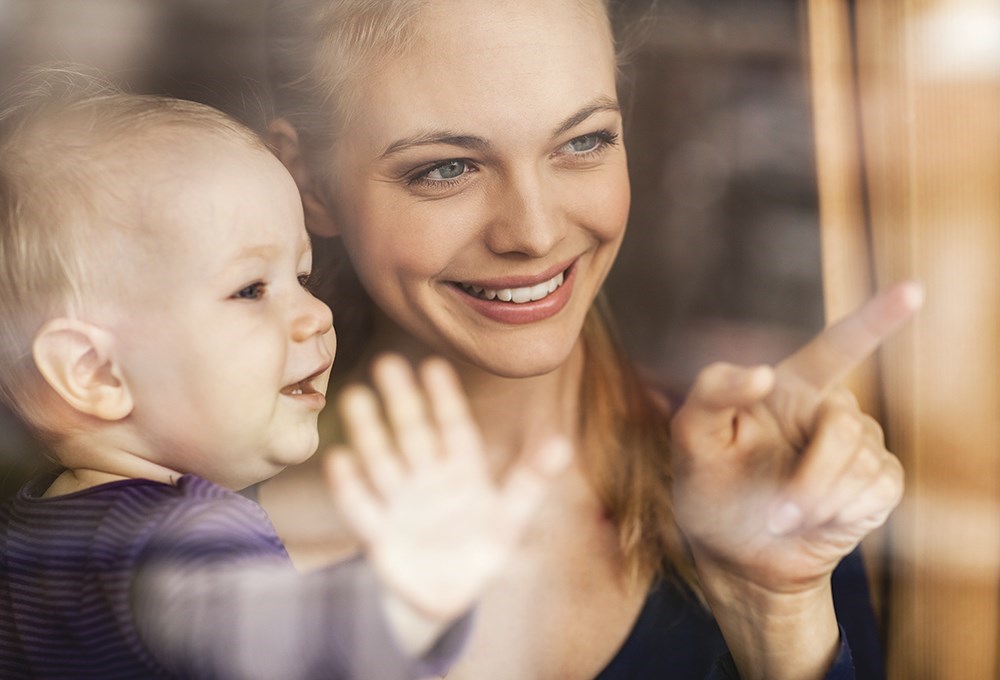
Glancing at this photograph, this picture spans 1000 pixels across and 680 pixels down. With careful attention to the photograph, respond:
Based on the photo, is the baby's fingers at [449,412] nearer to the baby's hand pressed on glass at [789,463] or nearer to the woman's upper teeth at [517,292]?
the woman's upper teeth at [517,292]

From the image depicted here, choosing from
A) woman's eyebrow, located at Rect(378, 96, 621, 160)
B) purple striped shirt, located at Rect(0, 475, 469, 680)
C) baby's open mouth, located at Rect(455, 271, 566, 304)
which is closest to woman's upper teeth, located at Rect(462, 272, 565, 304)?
baby's open mouth, located at Rect(455, 271, 566, 304)

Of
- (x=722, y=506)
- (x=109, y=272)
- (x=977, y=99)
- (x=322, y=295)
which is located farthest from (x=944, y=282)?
(x=109, y=272)

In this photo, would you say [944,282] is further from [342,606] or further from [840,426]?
[342,606]

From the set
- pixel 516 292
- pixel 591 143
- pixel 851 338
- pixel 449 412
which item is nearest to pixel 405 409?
pixel 449 412

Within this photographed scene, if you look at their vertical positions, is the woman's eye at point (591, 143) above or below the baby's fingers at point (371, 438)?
above

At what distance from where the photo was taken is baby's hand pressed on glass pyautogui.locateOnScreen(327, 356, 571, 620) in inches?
23.4

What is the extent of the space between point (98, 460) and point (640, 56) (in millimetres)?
496

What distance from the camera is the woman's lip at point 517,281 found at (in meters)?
0.71

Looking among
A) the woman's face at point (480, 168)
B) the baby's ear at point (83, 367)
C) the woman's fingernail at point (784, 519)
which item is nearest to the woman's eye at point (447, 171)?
the woman's face at point (480, 168)

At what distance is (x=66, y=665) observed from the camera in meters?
0.63

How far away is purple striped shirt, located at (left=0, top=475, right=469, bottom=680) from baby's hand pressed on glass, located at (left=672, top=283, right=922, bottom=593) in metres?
0.27

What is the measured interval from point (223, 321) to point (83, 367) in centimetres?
9

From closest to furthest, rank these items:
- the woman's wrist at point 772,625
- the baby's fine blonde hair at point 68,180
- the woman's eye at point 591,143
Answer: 1. the baby's fine blonde hair at point 68,180
2. the woman's eye at point 591,143
3. the woman's wrist at point 772,625

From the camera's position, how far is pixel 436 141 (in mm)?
650
